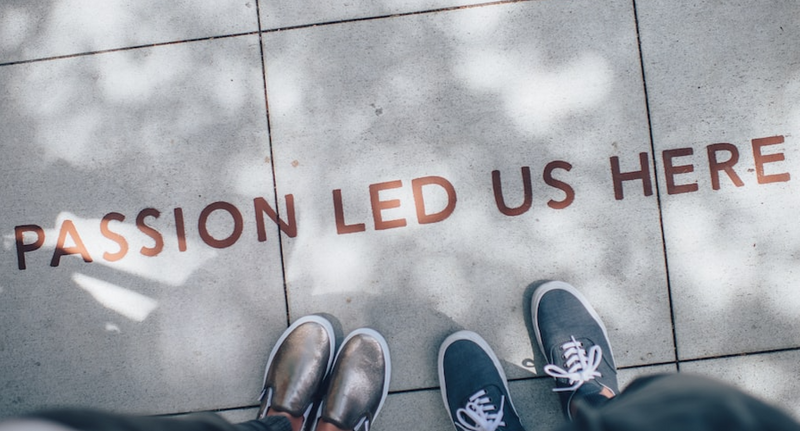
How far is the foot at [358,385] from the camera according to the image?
215 centimetres

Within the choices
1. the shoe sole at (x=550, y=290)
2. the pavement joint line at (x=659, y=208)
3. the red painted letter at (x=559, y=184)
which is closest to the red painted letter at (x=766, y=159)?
the pavement joint line at (x=659, y=208)

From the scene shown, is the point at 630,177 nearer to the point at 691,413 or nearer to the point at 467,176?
the point at 467,176

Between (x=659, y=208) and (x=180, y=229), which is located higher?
(x=180, y=229)

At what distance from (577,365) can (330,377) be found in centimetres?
110

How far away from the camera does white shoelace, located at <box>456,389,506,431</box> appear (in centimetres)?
216

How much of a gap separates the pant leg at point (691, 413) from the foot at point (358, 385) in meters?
1.03

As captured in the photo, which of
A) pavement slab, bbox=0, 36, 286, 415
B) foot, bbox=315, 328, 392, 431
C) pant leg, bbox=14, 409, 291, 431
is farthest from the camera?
pavement slab, bbox=0, 36, 286, 415

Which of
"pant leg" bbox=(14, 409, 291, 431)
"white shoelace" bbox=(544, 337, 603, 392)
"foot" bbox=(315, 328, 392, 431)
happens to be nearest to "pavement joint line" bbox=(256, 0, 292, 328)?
"foot" bbox=(315, 328, 392, 431)

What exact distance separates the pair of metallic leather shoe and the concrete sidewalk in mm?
77

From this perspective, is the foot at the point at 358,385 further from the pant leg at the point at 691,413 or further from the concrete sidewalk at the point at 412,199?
the pant leg at the point at 691,413

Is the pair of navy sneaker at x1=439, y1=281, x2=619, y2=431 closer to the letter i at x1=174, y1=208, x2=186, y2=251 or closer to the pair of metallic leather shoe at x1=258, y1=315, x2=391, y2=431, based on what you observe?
the pair of metallic leather shoe at x1=258, y1=315, x2=391, y2=431

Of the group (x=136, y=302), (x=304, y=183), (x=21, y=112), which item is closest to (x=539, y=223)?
(x=304, y=183)

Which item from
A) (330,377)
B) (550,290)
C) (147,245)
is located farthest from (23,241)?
(550,290)

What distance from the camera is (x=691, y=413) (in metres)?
1.17
